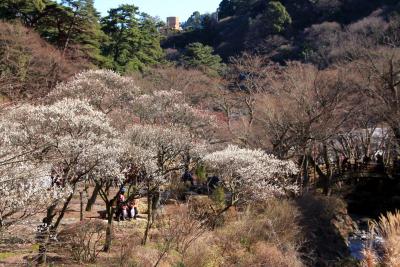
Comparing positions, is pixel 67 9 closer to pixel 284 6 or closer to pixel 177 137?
pixel 177 137

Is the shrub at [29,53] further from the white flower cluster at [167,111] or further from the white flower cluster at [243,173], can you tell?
the white flower cluster at [243,173]

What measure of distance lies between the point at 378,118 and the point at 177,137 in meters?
14.0

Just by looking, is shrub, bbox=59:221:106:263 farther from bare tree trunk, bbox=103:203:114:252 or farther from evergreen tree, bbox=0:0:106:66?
evergreen tree, bbox=0:0:106:66

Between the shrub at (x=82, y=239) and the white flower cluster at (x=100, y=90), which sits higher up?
the white flower cluster at (x=100, y=90)

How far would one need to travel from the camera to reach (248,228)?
17.0 m

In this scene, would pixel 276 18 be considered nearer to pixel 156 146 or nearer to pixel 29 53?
pixel 29 53

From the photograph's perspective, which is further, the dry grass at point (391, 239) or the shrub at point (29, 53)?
the shrub at point (29, 53)

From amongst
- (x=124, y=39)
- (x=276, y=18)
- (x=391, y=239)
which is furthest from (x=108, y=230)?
(x=276, y=18)

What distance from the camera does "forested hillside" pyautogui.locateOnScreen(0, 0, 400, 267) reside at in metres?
11.4

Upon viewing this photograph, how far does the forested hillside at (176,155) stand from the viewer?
1138 centimetres

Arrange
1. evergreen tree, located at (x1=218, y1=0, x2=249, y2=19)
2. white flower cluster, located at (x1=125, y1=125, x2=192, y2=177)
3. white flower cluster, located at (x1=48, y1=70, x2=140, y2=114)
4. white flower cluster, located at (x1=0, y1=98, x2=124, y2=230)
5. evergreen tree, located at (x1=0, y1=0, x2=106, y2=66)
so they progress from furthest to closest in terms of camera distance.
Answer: evergreen tree, located at (x1=218, y1=0, x2=249, y2=19), evergreen tree, located at (x1=0, y1=0, x2=106, y2=66), white flower cluster, located at (x1=48, y1=70, x2=140, y2=114), white flower cluster, located at (x1=125, y1=125, x2=192, y2=177), white flower cluster, located at (x1=0, y1=98, x2=124, y2=230)

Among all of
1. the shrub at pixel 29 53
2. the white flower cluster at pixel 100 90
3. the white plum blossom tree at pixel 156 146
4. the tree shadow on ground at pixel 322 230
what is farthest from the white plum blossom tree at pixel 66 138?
the shrub at pixel 29 53

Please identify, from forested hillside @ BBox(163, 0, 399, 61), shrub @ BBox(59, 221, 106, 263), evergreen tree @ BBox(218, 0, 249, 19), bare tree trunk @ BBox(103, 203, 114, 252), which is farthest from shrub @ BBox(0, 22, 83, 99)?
evergreen tree @ BBox(218, 0, 249, 19)

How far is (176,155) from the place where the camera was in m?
19.0
